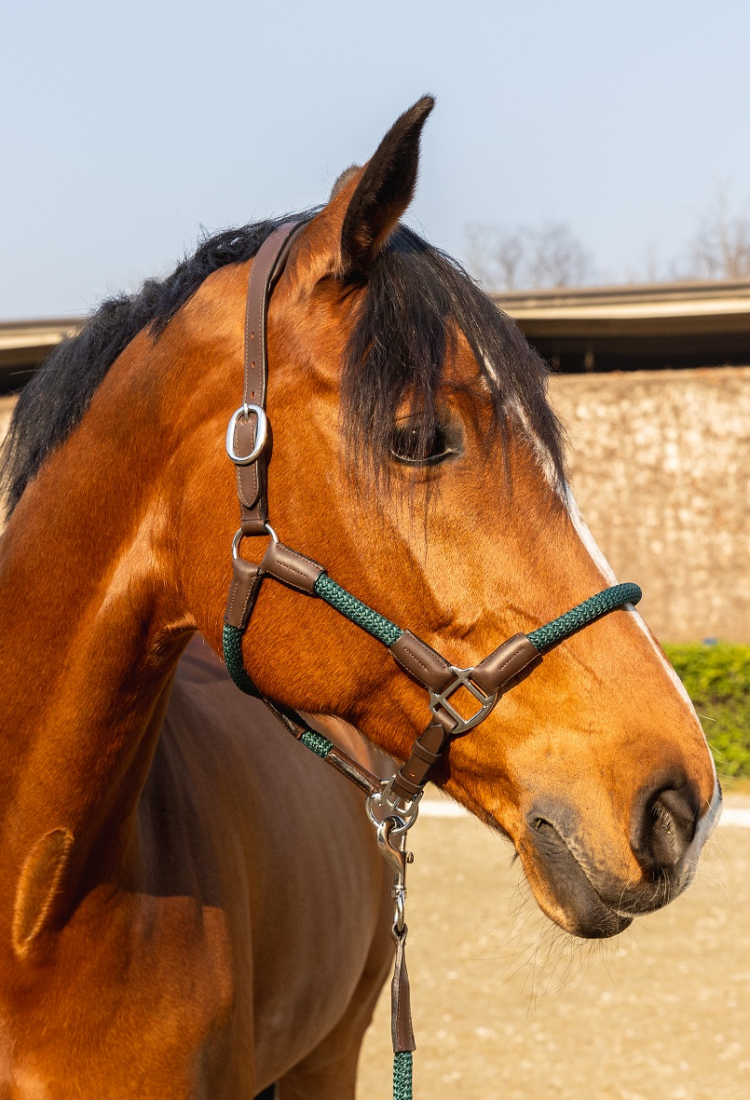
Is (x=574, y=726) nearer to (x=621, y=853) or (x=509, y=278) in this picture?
(x=621, y=853)

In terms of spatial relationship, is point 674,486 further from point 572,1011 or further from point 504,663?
point 504,663

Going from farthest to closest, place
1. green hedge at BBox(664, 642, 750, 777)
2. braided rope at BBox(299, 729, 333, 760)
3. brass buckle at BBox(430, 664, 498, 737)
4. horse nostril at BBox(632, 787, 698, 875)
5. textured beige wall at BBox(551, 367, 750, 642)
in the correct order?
textured beige wall at BBox(551, 367, 750, 642)
green hedge at BBox(664, 642, 750, 777)
braided rope at BBox(299, 729, 333, 760)
brass buckle at BBox(430, 664, 498, 737)
horse nostril at BBox(632, 787, 698, 875)

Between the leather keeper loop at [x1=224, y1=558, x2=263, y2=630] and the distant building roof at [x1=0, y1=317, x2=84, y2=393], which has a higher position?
the leather keeper loop at [x1=224, y1=558, x2=263, y2=630]

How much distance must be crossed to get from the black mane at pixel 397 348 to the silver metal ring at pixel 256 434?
13cm

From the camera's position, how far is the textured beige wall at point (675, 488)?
34.2 ft

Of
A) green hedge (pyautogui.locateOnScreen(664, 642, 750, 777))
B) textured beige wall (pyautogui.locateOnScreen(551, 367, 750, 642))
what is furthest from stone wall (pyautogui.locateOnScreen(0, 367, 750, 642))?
green hedge (pyautogui.locateOnScreen(664, 642, 750, 777))

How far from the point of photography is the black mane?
148 cm

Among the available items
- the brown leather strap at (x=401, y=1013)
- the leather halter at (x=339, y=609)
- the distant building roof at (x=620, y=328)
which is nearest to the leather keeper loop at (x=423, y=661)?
the leather halter at (x=339, y=609)

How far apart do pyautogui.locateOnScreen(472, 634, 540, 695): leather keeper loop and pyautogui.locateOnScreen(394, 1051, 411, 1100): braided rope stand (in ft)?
2.51

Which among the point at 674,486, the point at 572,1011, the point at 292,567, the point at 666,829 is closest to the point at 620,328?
the point at 674,486

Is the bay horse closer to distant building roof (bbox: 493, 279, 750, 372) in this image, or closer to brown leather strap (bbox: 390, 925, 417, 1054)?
brown leather strap (bbox: 390, 925, 417, 1054)

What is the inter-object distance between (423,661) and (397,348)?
48 cm

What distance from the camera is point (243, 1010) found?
1.95m

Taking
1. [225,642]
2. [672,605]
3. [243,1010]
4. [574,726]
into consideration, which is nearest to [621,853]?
[574,726]
